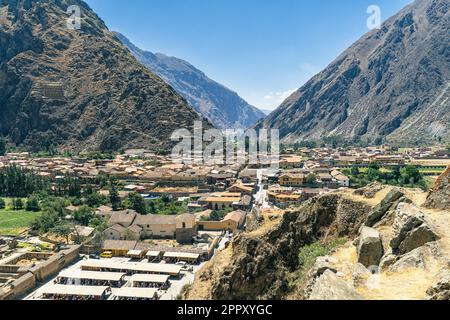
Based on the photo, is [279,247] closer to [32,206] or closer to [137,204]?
[137,204]

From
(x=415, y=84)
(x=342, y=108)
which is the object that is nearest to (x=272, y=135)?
(x=342, y=108)

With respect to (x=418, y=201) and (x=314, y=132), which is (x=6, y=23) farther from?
(x=418, y=201)

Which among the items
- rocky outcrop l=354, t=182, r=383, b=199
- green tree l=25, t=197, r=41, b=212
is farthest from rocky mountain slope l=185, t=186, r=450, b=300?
green tree l=25, t=197, r=41, b=212

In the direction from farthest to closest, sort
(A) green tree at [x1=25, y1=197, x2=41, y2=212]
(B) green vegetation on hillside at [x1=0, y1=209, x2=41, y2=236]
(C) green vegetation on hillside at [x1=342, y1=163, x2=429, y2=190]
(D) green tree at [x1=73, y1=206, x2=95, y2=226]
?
1. (C) green vegetation on hillside at [x1=342, y1=163, x2=429, y2=190]
2. (A) green tree at [x1=25, y1=197, x2=41, y2=212]
3. (D) green tree at [x1=73, y1=206, x2=95, y2=226]
4. (B) green vegetation on hillside at [x1=0, y1=209, x2=41, y2=236]

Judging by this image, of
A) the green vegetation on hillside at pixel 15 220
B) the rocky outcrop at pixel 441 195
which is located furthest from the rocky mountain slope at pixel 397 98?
the rocky outcrop at pixel 441 195

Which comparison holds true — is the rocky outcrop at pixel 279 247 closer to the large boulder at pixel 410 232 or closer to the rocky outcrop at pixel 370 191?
the rocky outcrop at pixel 370 191

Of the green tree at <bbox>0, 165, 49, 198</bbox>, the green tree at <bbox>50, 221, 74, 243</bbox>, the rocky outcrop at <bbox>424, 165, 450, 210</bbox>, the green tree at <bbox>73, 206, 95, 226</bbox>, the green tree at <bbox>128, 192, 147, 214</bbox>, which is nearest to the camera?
the rocky outcrop at <bbox>424, 165, 450, 210</bbox>

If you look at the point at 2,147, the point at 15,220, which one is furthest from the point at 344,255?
the point at 2,147

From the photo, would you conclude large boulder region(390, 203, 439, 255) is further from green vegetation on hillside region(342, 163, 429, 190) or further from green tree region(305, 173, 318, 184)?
green tree region(305, 173, 318, 184)
